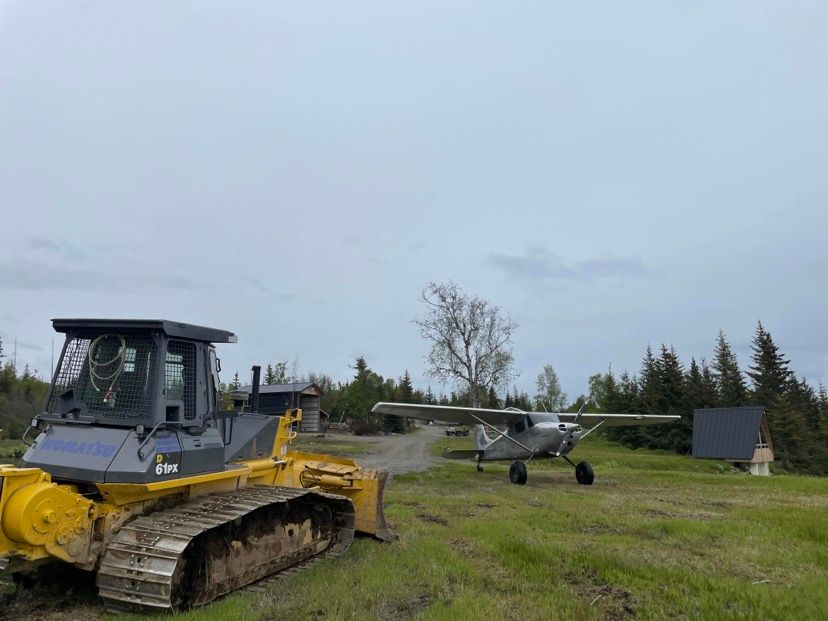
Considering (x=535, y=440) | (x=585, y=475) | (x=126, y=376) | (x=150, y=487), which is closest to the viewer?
(x=150, y=487)

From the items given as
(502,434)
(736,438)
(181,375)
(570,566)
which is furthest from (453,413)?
(736,438)

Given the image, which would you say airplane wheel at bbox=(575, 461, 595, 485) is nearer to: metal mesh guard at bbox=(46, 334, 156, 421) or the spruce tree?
metal mesh guard at bbox=(46, 334, 156, 421)

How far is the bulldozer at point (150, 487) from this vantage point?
459cm

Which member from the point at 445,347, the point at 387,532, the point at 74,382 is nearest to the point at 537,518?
the point at 387,532

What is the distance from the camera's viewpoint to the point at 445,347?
167ft

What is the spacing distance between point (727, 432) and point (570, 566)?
3063cm

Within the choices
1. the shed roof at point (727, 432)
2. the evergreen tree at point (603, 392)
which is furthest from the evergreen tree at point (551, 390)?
the shed roof at point (727, 432)

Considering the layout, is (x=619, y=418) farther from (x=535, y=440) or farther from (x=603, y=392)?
(x=603, y=392)

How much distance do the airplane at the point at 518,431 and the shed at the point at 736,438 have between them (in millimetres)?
13241

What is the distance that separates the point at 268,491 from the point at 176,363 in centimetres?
186

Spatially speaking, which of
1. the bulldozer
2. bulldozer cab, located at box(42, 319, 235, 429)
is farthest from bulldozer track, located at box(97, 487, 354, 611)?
bulldozer cab, located at box(42, 319, 235, 429)

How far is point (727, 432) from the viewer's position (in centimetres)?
3219

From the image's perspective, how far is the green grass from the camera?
509 centimetres

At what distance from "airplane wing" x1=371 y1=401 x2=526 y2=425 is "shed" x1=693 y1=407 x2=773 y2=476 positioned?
18.6 meters
